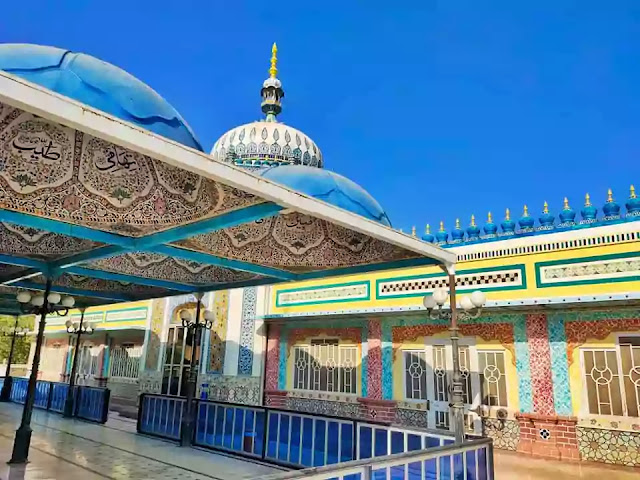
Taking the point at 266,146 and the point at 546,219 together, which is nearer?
the point at 546,219

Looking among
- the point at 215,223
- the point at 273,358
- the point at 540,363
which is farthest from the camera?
the point at 273,358

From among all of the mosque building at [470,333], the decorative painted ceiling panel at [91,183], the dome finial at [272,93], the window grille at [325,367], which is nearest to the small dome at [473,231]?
the mosque building at [470,333]

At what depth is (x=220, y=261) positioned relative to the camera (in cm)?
552

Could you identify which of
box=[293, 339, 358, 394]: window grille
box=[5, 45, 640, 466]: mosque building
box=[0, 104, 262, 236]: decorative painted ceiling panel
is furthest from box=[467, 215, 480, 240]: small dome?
box=[0, 104, 262, 236]: decorative painted ceiling panel

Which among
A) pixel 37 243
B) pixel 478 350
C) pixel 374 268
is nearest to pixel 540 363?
pixel 478 350

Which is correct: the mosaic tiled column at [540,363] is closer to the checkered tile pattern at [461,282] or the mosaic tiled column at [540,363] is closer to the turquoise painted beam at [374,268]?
the checkered tile pattern at [461,282]

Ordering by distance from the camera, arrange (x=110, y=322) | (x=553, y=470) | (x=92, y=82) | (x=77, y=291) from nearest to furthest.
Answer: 1. (x=92, y=82)
2. (x=553, y=470)
3. (x=77, y=291)
4. (x=110, y=322)

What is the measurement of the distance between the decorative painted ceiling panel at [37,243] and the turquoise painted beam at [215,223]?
0.97 meters

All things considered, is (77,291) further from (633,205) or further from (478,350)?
(633,205)

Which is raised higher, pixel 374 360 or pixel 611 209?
pixel 611 209

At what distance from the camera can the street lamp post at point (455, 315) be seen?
424cm

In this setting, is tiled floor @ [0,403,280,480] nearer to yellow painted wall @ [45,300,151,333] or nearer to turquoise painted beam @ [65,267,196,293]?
turquoise painted beam @ [65,267,196,293]

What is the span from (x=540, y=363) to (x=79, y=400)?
8409mm

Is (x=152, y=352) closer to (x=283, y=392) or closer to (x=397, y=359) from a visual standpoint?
(x=283, y=392)
